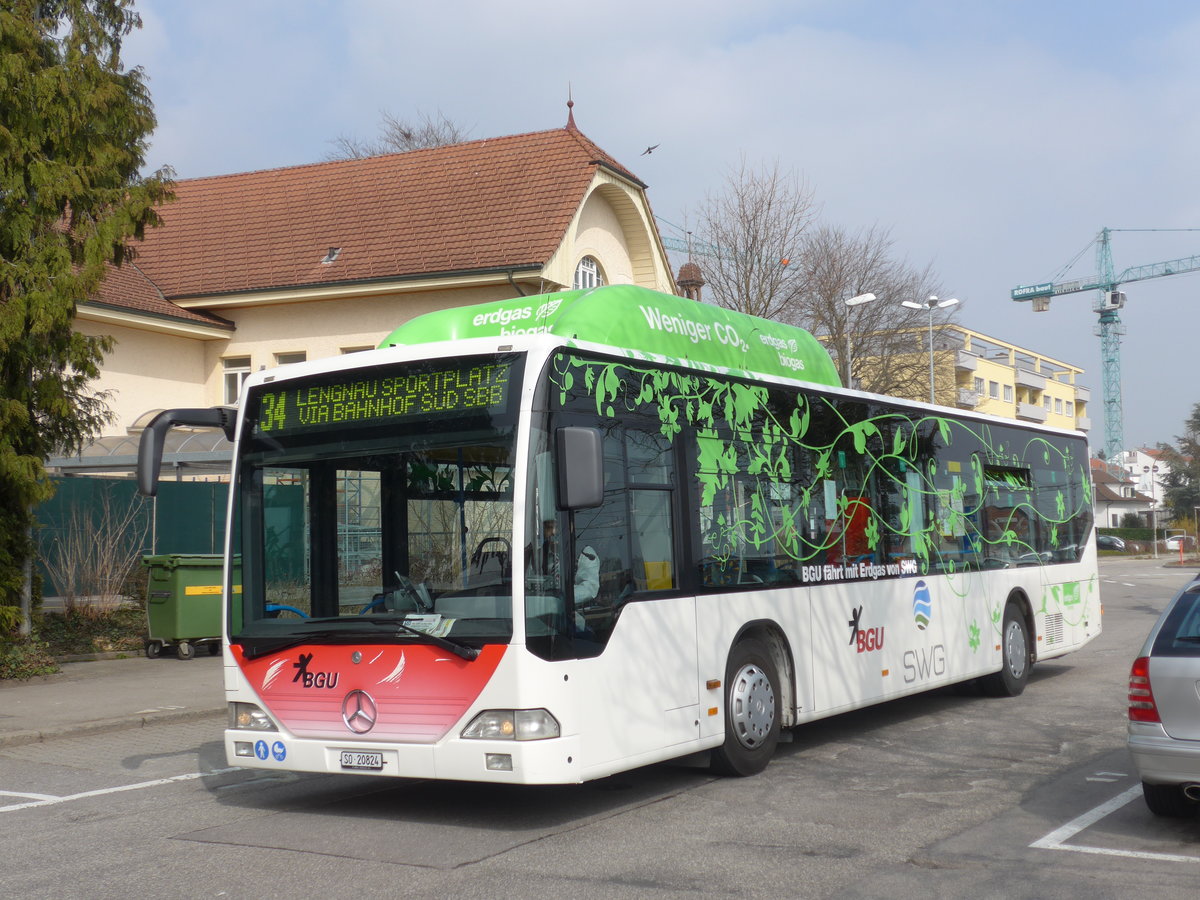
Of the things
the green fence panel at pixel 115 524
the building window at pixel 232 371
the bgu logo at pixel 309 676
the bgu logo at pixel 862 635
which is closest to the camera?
the bgu logo at pixel 309 676

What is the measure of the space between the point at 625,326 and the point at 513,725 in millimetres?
2965

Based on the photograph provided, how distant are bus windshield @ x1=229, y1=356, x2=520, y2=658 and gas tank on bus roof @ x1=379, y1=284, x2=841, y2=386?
35.2 inches

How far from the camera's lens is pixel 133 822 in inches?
312

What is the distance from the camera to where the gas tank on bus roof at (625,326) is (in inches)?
341

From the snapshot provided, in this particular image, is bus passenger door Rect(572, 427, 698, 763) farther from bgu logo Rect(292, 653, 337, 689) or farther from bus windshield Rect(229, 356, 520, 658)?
bgu logo Rect(292, 653, 337, 689)

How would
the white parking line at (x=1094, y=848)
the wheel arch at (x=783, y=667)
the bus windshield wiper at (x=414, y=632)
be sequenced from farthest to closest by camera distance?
the wheel arch at (x=783, y=667), the bus windshield wiper at (x=414, y=632), the white parking line at (x=1094, y=848)

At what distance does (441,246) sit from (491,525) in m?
22.9

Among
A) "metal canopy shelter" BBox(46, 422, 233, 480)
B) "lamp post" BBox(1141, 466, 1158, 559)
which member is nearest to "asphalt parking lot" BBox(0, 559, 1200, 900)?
"metal canopy shelter" BBox(46, 422, 233, 480)

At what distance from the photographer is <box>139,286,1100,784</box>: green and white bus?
7148 millimetres

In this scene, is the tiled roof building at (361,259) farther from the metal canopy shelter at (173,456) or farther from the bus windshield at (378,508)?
the bus windshield at (378,508)

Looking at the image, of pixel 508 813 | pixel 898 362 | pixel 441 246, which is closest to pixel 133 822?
pixel 508 813

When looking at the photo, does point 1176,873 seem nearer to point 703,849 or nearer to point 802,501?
point 703,849

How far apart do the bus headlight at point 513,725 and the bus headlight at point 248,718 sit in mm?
1515

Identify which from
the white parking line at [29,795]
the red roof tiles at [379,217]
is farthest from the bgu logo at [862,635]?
the red roof tiles at [379,217]
